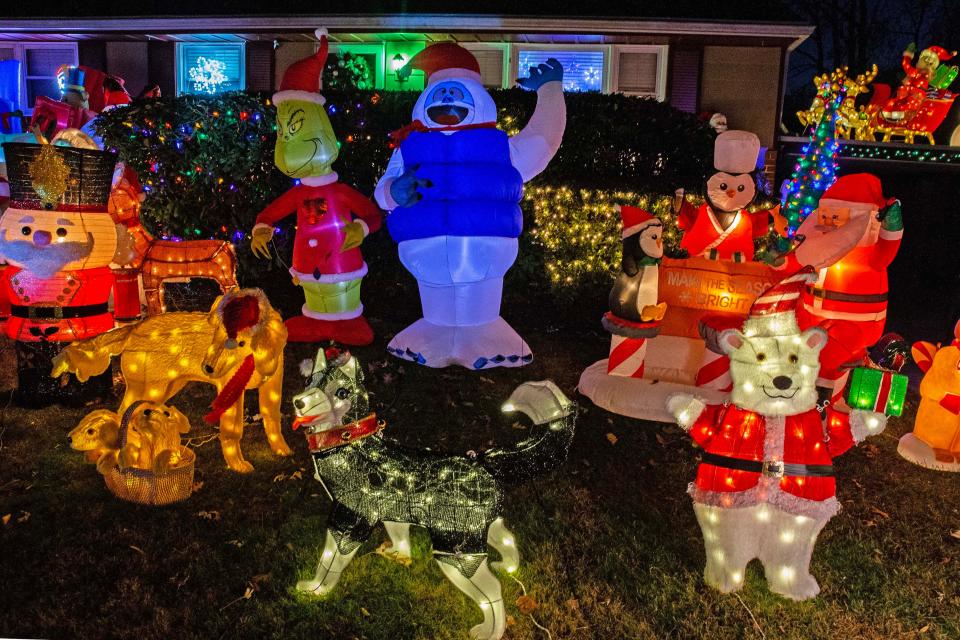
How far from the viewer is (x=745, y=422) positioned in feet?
10.7

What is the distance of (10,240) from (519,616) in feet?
13.3

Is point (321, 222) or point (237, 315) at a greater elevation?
point (321, 222)

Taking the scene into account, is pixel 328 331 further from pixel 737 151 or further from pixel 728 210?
pixel 737 151

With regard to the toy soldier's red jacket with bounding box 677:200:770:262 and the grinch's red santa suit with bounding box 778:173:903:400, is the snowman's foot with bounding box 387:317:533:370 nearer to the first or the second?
the toy soldier's red jacket with bounding box 677:200:770:262

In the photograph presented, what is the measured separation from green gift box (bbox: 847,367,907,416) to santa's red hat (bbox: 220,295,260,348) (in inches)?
121

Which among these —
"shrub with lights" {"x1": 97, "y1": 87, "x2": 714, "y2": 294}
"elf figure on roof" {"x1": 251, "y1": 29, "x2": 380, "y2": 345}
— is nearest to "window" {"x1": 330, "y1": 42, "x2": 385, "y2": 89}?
"shrub with lights" {"x1": 97, "y1": 87, "x2": 714, "y2": 294}

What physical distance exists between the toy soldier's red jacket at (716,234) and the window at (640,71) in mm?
7940

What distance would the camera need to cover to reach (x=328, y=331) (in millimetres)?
6527

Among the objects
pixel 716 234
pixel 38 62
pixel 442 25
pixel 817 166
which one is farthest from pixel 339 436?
pixel 38 62

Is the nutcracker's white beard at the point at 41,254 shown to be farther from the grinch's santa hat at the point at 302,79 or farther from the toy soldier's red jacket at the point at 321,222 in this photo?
the grinch's santa hat at the point at 302,79

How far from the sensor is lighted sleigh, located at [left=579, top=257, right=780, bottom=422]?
5.52 m

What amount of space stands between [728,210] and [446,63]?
2.62 metres

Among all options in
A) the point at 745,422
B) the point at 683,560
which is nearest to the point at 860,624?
the point at 683,560

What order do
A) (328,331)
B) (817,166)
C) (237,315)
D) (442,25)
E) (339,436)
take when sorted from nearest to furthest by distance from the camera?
(339,436)
(237,315)
(328,331)
(817,166)
(442,25)
